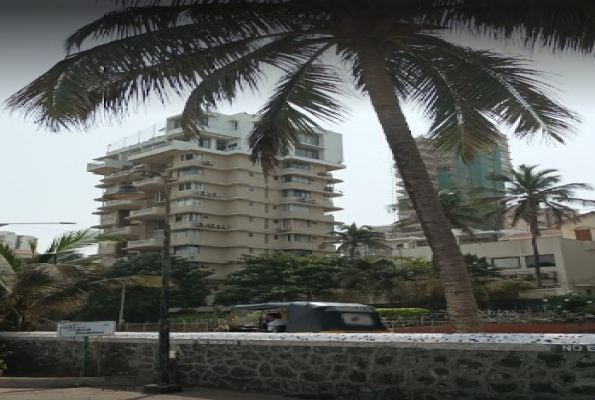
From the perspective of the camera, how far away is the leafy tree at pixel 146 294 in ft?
183

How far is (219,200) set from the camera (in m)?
78.9

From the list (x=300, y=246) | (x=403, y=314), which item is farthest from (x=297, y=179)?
(x=403, y=314)

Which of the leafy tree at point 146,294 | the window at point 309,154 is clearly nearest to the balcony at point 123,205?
the leafy tree at point 146,294

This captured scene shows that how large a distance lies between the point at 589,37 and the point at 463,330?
4.48 metres

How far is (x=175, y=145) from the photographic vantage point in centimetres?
7756

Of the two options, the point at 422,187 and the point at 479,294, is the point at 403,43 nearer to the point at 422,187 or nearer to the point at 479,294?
the point at 422,187

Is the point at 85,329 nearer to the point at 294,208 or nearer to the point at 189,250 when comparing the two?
the point at 189,250

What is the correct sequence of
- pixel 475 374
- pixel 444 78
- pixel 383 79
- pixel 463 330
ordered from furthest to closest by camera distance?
pixel 444 78, pixel 383 79, pixel 463 330, pixel 475 374

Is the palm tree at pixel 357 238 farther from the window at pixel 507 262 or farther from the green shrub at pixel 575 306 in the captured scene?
the green shrub at pixel 575 306

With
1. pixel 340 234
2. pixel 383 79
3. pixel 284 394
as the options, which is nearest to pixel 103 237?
pixel 284 394

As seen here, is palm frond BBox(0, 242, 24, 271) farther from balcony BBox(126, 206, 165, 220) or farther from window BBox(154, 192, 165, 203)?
window BBox(154, 192, 165, 203)

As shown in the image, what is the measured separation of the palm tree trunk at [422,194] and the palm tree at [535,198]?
38.6 m

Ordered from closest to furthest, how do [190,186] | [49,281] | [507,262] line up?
[49,281] → [507,262] → [190,186]

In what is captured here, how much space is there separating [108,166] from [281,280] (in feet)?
125
